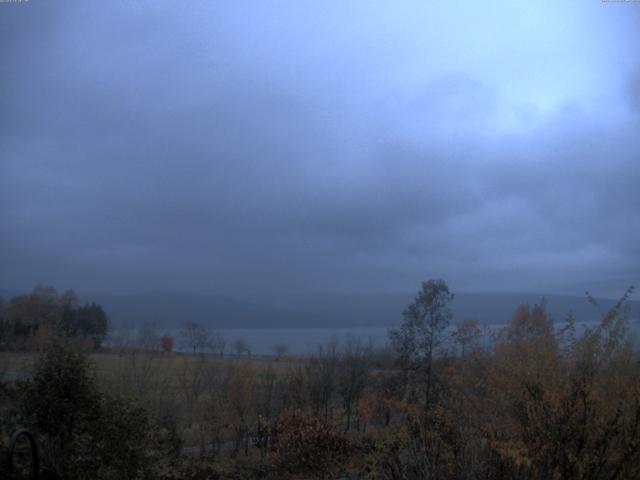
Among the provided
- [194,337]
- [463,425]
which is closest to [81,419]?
[463,425]

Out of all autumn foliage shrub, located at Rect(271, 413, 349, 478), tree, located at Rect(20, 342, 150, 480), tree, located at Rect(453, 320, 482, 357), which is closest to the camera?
tree, located at Rect(20, 342, 150, 480)

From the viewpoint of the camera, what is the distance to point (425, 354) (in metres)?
23.6

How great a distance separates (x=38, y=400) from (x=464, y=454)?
7.77 m

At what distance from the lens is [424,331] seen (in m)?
23.6

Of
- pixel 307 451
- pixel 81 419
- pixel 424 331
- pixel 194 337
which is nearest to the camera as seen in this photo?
pixel 81 419

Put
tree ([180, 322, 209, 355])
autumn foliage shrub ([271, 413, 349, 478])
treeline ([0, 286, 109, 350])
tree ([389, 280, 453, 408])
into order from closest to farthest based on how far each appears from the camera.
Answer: autumn foliage shrub ([271, 413, 349, 478])
tree ([389, 280, 453, 408])
treeline ([0, 286, 109, 350])
tree ([180, 322, 209, 355])

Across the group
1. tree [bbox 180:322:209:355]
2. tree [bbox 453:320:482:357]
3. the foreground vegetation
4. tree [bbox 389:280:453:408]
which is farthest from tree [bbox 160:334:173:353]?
tree [bbox 453:320:482:357]

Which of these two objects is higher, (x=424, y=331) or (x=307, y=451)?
(x=424, y=331)

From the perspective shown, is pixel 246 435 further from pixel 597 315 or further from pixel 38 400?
pixel 597 315

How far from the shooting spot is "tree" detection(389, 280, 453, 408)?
23500mm

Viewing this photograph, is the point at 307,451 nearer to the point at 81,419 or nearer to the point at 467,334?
the point at 81,419

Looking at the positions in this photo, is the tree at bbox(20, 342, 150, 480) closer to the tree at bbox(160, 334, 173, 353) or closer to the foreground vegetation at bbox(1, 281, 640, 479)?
the foreground vegetation at bbox(1, 281, 640, 479)

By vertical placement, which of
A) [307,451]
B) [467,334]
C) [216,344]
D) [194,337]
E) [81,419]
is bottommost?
[307,451]

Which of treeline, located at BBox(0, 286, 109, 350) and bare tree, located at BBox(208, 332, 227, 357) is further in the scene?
bare tree, located at BBox(208, 332, 227, 357)
